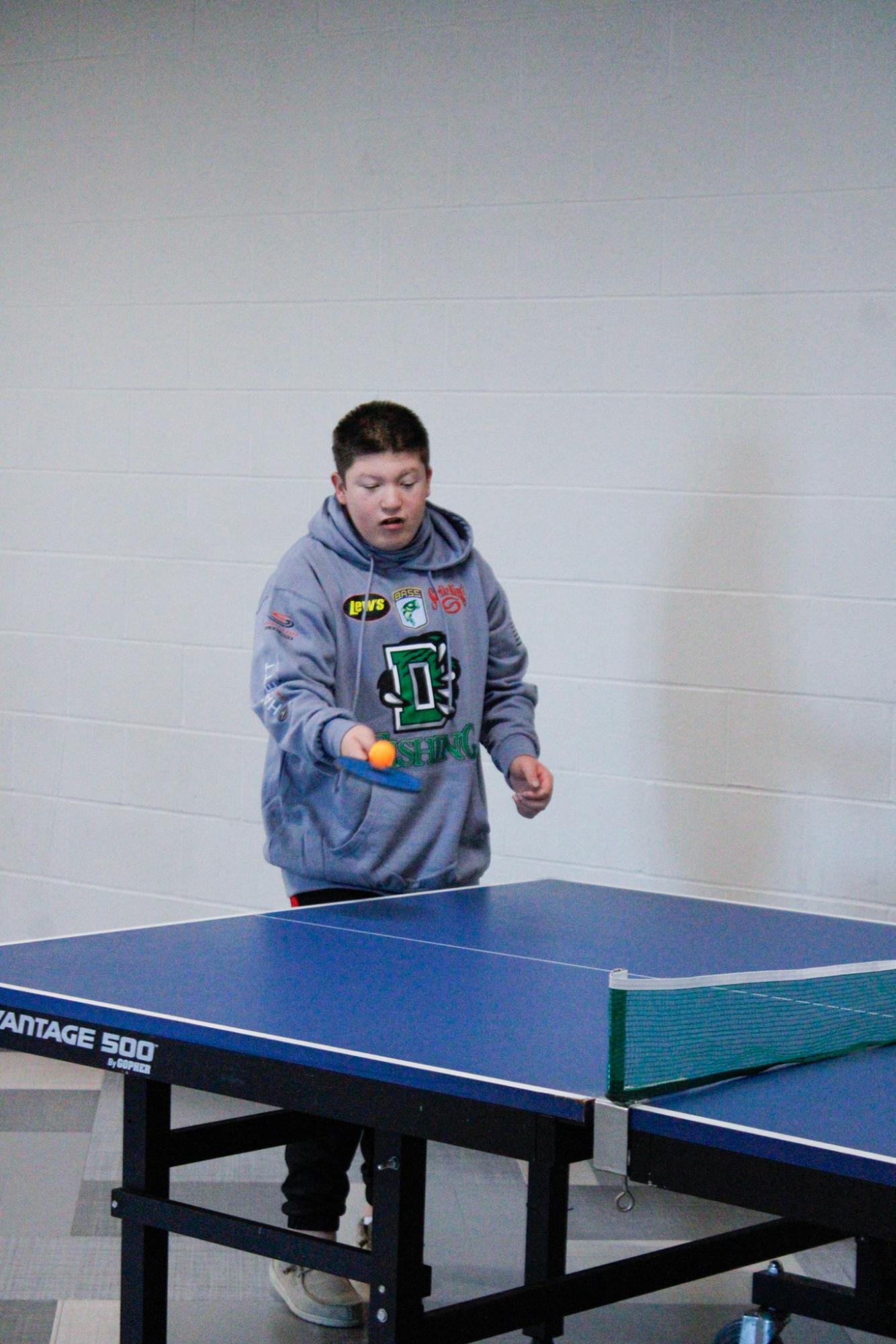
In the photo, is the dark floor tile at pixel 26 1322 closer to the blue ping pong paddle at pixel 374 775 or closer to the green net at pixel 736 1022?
the blue ping pong paddle at pixel 374 775

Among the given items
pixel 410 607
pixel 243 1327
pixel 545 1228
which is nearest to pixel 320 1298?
pixel 243 1327

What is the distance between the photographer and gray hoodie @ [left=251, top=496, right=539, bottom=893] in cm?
269

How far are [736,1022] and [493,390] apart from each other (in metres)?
2.56

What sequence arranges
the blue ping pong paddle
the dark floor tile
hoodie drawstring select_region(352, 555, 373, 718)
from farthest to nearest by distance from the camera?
hoodie drawstring select_region(352, 555, 373, 718) < the dark floor tile < the blue ping pong paddle

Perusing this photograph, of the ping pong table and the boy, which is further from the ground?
the boy

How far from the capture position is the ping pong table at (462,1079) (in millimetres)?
1467

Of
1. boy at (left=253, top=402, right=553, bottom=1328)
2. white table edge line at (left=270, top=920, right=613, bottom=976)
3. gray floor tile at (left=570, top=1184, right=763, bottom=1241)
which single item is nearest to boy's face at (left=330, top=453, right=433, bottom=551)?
boy at (left=253, top=402, right=553, bottom=1328)

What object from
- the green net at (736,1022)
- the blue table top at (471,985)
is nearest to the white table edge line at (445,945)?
the blue table top at (471,985)

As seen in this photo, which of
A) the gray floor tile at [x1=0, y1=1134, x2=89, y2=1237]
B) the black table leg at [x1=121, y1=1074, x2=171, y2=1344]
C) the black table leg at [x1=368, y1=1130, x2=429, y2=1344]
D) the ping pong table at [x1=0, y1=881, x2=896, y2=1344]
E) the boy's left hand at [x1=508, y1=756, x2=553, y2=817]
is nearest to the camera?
the ping pong table at [x1=0, y1=881, x2=896, y2=1344]

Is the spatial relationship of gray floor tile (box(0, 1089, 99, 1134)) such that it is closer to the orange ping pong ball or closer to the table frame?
the table frame

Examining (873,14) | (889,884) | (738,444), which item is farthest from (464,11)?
(889,884)

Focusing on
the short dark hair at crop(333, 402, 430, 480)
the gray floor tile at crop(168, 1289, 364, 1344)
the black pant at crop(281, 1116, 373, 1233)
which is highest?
the short dark hair at crop(333, 402, 430, 480)

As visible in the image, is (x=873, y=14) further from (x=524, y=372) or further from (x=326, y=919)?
(x=326, y=919)

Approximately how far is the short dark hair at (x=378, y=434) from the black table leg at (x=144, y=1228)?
1206 mm
